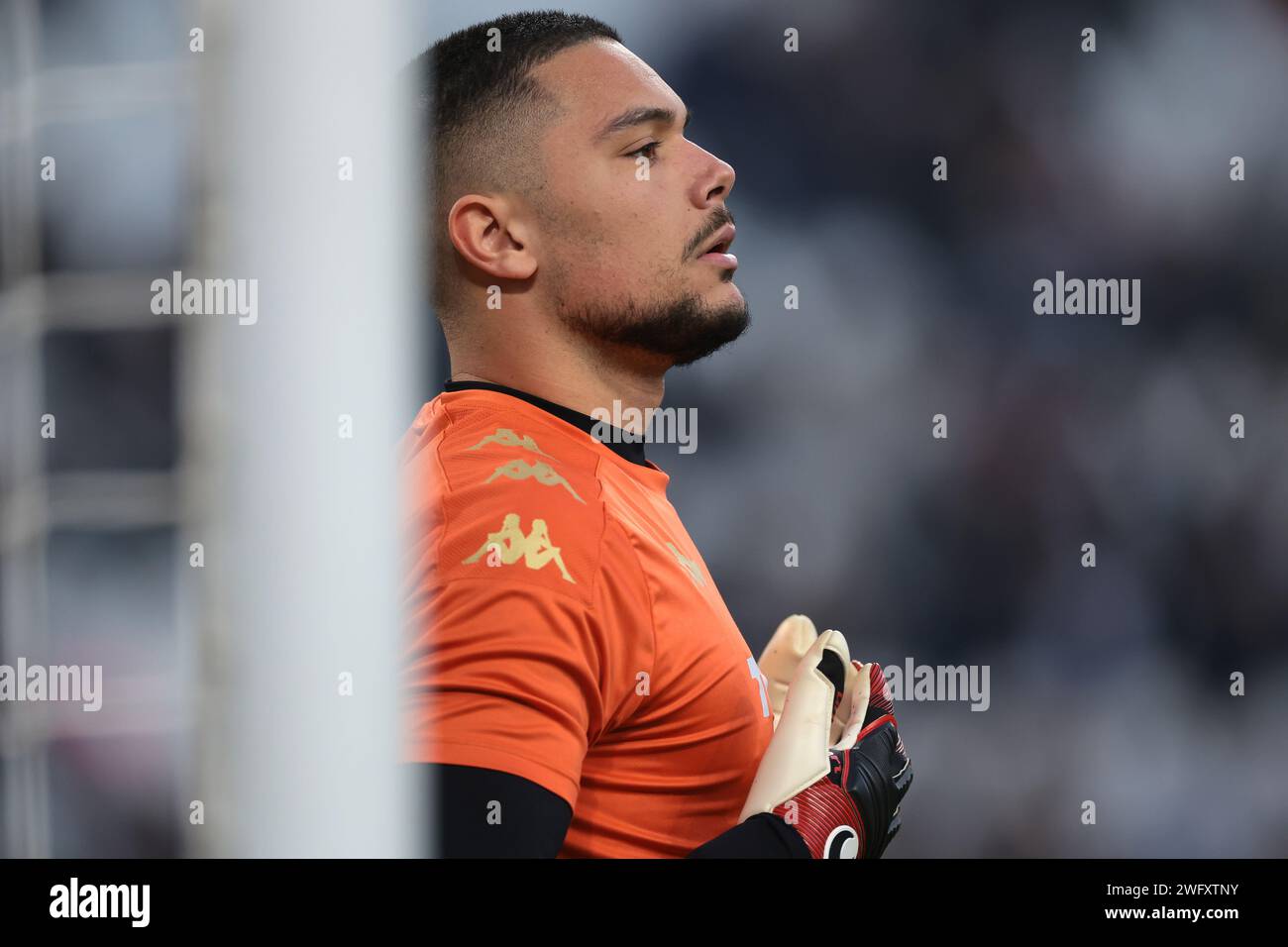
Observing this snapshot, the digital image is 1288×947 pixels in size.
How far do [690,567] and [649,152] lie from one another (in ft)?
1.25

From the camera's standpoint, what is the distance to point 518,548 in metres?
0.83

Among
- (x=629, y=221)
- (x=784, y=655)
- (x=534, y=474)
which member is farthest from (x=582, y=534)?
(x=784, y=655)

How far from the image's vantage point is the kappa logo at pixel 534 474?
897 mm

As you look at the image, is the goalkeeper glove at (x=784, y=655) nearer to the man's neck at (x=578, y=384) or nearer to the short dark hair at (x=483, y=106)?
the man's neck at (x=578, y=384)

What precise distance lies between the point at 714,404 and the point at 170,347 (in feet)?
2.72

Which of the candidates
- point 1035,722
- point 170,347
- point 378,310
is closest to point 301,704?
point 378,310

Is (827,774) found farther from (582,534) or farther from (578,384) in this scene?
(578,384)

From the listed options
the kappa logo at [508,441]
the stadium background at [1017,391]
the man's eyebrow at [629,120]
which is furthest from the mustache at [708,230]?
the stadium background at [1017,391]

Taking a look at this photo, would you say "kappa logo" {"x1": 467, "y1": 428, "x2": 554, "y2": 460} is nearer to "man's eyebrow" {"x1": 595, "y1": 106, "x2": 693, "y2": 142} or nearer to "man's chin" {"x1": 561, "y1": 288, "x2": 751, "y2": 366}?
"man's chin" {"x1": 561, "y1": 288, "x2": 751, "y2": 366}

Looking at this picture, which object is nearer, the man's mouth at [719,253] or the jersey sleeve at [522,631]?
the jersey sleeve at [522,631]

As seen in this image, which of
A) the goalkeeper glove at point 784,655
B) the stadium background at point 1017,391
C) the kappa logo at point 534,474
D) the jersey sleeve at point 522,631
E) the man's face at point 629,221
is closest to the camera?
the jersey sleeve at point 522,631

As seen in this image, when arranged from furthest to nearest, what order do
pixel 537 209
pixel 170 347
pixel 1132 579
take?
pixel 1132 579 → pixel 537 209 → pixel 170 347

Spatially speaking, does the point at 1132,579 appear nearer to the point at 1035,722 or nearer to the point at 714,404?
the point at 1035,722

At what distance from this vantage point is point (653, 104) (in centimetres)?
107
